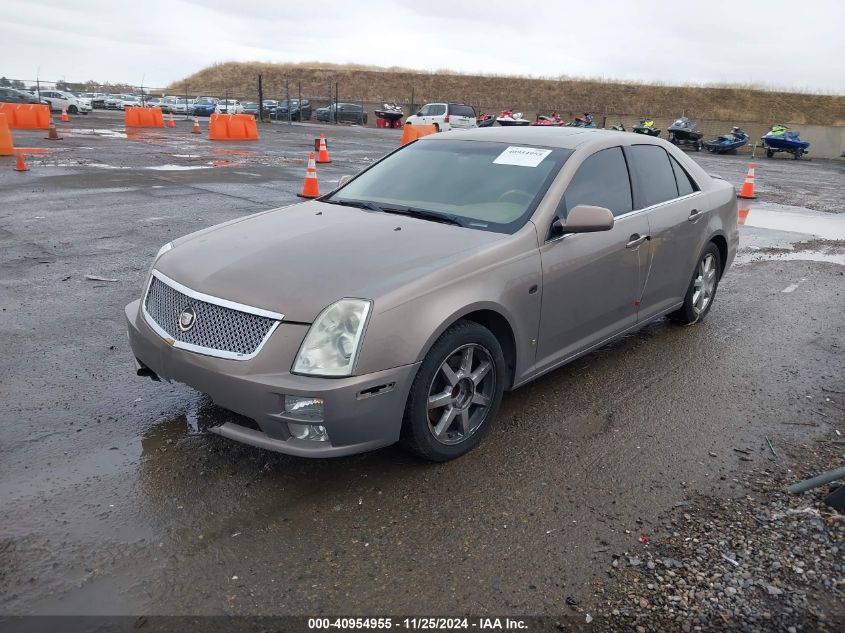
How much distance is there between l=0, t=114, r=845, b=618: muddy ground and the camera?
266cm

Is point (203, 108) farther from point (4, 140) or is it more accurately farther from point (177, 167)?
point (177, 167)

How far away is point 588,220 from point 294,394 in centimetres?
198

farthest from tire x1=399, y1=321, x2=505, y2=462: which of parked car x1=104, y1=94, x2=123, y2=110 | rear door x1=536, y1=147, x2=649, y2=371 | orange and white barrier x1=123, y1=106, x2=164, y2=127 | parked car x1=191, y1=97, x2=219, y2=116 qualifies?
parked car x1=104, y1=94, x2=123, y2=110

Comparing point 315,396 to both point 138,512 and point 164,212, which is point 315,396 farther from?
point 164,212

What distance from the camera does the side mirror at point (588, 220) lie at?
12.9 feet

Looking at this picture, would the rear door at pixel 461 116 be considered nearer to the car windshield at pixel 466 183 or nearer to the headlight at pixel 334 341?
the car windshield at pixel 466 183

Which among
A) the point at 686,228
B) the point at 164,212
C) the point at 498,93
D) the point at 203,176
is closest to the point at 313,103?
the point at 498,93

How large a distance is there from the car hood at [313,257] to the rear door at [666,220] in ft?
5.49

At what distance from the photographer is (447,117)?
107ft

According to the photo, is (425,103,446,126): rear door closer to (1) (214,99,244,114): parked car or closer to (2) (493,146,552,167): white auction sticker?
(1) (214,99,244,114): parked car

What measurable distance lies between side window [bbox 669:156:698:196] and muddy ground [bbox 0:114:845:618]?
119 cm

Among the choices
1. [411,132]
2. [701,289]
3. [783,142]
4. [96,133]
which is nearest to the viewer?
[701,289]

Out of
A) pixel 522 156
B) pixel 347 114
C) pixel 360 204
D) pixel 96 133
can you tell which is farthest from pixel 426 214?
pixel 347 114

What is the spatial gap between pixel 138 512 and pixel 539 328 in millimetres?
2285
